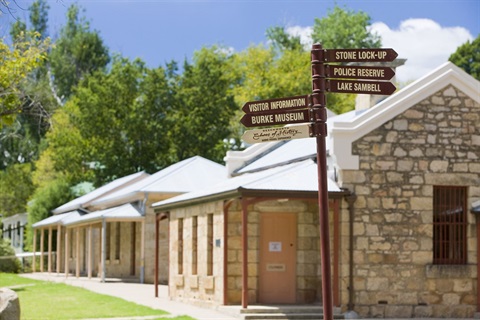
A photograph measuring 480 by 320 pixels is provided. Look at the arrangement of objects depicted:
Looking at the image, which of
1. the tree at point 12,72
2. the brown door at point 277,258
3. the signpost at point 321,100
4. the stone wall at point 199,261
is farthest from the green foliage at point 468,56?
the signpost at point 321,100

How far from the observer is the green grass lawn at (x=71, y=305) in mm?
20391

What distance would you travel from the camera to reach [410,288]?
21.1 metres

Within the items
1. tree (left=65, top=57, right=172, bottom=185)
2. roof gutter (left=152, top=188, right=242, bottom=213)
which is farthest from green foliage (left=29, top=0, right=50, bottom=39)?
roof gutter (left=152, top=188, right=242, bottom=213)

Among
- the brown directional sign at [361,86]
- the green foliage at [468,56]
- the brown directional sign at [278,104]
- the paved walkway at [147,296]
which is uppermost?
the green foliage at [468,56]

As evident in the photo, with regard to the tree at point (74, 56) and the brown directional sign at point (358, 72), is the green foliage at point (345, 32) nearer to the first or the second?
the tree at point (74, 56)

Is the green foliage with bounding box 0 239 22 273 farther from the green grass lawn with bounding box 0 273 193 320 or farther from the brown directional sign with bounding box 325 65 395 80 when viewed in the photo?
the brown directional sign with bounding box 325 65 395 80

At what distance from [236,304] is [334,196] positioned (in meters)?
3.32

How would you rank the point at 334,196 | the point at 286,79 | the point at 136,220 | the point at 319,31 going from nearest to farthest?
the point at 334,196
the point at 136,220
the point at 286,79
the point at 319,31

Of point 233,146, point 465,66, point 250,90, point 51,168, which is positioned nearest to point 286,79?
point 250,90

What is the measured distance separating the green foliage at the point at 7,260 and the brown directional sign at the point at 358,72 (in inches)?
1369

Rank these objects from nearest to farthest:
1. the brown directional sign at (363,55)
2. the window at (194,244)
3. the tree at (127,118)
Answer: the brown directional sign at (363,55) < the window at (194,244) < the tree at (127,118)

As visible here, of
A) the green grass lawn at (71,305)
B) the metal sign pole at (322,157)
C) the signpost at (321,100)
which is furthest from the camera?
the green grass lawn at (71,305)

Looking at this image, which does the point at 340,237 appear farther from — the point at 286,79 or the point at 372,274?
the point at 286,79
